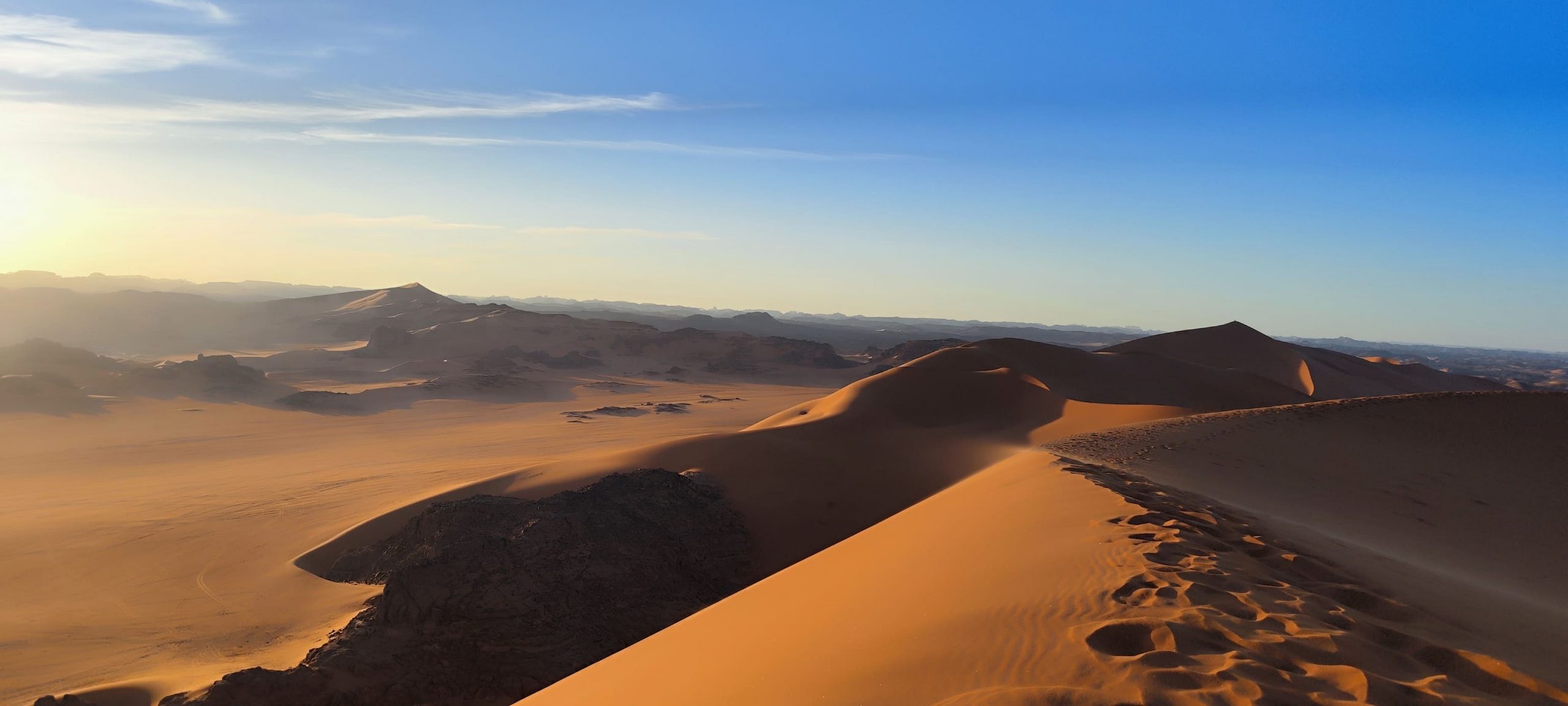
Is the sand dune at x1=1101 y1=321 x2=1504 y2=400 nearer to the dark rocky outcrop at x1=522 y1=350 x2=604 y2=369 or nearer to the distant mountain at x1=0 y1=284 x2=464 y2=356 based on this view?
the dark rocky outcrop at x1=522 y1=350 x2=604 y2=369

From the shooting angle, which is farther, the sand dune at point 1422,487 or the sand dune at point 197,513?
the sand dune at point 197,513

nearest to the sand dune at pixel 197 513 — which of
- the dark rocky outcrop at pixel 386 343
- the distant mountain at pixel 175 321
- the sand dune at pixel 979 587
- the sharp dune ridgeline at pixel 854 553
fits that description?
the sharp dune ridgeline at pixel 854 553

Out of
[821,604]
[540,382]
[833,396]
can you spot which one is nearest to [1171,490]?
[821,604]

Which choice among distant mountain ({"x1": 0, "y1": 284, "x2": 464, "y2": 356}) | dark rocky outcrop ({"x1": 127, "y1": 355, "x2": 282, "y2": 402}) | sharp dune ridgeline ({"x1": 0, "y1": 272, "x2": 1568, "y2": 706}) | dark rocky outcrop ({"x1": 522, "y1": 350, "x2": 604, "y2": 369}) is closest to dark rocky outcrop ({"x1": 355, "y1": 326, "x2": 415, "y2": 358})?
dark rocky outcrop ({"x1": 522, "y1": 350, "x2": 604, "y2": 369})

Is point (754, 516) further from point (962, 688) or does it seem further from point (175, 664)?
point (962, 688)

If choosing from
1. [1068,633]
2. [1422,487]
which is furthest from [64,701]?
[1422,487]

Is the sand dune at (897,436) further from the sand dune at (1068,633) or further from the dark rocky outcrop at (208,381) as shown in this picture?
the dark rocky outcrop at (208,381)

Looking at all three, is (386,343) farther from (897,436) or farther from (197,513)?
(897,436)
